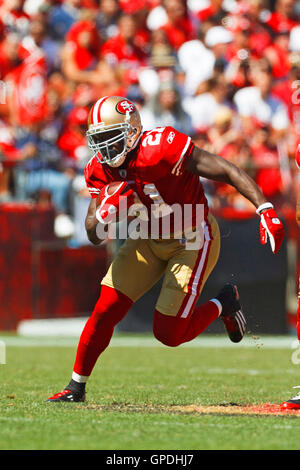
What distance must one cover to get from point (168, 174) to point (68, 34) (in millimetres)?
7679

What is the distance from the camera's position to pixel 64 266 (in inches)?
411

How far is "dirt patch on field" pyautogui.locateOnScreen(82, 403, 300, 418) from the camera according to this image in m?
5.00

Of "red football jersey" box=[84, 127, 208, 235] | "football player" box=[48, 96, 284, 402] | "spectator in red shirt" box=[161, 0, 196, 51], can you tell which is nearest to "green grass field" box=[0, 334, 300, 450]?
"football player" box=[48, 96, 284, 402]

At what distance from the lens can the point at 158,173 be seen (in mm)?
5250

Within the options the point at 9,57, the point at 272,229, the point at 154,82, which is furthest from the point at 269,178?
the point at 272,229

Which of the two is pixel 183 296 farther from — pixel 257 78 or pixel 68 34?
pixel 68 34

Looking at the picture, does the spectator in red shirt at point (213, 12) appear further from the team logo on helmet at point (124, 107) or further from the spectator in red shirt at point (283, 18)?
the team logo on helmet at point (124, 107)

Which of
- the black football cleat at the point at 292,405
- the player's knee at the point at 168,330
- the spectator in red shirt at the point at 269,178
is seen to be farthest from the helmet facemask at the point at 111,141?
the spectator in red shirt at the point at 269,178

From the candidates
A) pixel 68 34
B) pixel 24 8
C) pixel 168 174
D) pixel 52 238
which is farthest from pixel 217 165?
pixel 24 8

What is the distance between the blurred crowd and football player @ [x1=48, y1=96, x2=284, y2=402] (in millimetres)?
4419

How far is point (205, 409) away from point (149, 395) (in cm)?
78

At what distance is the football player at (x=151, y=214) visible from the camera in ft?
17.1

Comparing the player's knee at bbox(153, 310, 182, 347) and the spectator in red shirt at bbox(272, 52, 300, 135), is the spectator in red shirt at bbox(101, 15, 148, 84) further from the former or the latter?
the player's knee at bbox(153, 310, 182, 347)

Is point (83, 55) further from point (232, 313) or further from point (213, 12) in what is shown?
point (232, 313)
